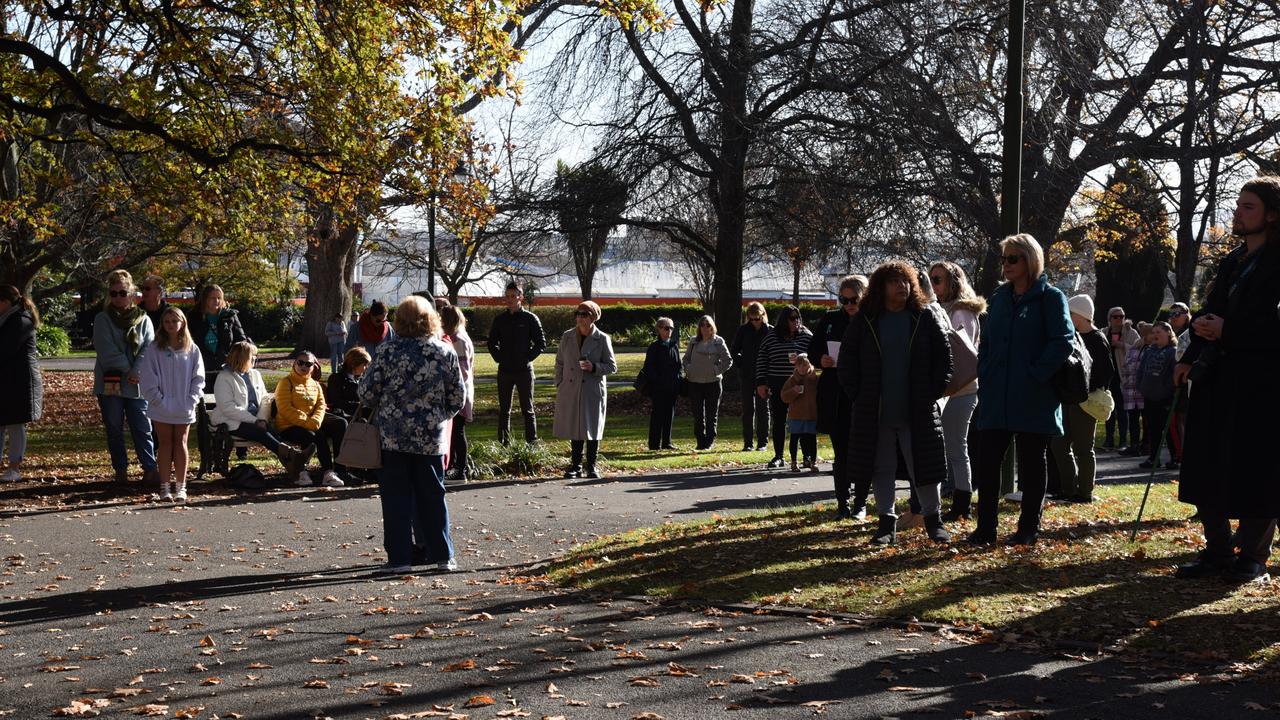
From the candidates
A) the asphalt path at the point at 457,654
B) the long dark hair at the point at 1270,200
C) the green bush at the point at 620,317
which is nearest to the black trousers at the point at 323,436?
the asphalt path at the point at 457,654

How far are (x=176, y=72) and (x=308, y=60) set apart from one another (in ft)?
5.41

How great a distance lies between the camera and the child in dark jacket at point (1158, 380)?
16516 millimetres

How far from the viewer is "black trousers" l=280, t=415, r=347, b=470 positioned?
1394 centimetres

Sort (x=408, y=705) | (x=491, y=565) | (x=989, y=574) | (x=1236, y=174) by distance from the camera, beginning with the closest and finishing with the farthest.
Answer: (x=408, y=705) < (x=989, y=574) < (x=491, y=565) < (x=1236, y=174)

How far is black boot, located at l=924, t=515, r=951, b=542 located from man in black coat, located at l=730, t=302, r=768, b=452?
22.5ft

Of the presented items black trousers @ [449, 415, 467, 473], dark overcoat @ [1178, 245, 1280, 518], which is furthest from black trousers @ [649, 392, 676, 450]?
dark overcoat @ [1178, 245, 1280, 518]

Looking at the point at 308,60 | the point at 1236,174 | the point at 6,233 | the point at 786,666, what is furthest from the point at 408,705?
the point at 1236,174

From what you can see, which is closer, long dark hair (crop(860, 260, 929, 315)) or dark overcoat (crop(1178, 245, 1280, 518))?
dark overcoat (crop(1178, 245, 1280, 518))

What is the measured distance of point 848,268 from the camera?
72.2 ft

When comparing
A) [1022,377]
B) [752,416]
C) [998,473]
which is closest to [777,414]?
[752,416]

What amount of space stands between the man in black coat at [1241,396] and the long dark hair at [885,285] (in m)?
1.94

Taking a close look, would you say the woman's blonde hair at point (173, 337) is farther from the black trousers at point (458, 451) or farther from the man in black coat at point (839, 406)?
the man in black coat at point (839, 406)

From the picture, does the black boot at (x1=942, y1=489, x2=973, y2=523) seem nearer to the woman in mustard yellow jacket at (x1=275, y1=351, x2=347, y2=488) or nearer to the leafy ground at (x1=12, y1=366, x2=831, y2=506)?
the leafy ground at (x1=12, y1=366, x2=831, y2=506)

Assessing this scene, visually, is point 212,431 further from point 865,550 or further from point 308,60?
point 865,550
